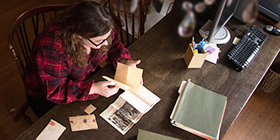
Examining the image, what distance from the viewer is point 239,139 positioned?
2.01 meters

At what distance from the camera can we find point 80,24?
1040mm

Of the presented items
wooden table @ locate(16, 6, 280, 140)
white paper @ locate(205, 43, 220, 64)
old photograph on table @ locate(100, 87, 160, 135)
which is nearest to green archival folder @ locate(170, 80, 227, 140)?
wooden table @ locate(16, 6, 280, 140)

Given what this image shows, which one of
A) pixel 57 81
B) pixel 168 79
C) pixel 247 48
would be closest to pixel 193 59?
pixel 168 79

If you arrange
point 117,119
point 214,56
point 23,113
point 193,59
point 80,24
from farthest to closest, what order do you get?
point 23,113 < point 214,56 < point 193,59 < point 117,119 < point 80,24

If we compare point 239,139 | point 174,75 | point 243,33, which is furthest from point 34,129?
point 239,139

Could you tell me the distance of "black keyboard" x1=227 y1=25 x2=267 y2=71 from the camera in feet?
4.68

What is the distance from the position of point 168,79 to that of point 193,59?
19 cm

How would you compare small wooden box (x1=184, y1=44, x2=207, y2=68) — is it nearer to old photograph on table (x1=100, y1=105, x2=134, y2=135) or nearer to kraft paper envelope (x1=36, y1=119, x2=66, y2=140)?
old photograph on table (x1=100, y1=105, x2=134, y2=135)

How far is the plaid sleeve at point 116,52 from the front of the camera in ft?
4.53

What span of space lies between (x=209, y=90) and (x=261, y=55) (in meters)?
0.51

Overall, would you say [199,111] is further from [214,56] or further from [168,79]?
[214,56]

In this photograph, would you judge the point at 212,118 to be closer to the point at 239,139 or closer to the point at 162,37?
the point at 162,37

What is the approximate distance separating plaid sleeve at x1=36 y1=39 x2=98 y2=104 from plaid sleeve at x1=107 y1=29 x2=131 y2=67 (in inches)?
9.4

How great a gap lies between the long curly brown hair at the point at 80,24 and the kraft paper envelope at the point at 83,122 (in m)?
0.31
